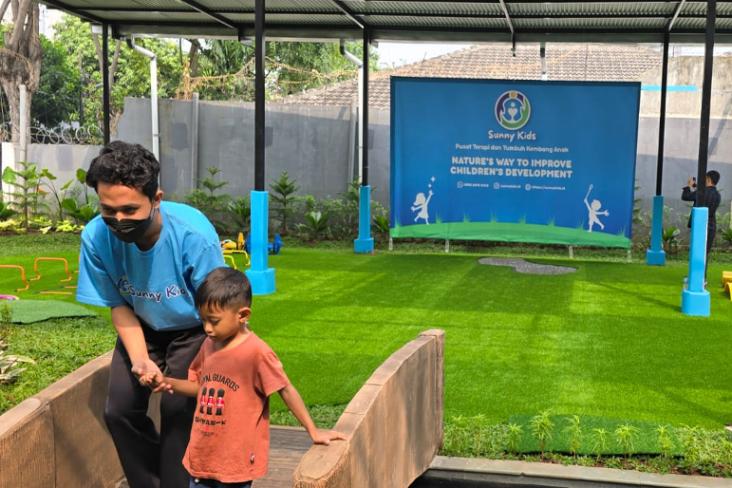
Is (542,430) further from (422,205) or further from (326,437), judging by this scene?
(422,205)

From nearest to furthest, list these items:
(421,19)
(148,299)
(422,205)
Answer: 1. (148,299)
2. (421,19)
3. (422,205)

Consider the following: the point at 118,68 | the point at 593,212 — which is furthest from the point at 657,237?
the point at 118,68

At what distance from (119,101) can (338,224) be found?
2583 centimetres

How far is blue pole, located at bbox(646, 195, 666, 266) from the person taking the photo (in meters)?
13.2

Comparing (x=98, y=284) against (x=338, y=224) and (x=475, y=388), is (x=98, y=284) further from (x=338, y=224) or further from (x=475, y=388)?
(x=338, y=224)

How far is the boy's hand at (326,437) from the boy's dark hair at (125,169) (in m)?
1.05

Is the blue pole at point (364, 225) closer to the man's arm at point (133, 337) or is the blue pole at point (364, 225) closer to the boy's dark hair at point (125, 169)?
the man's arm at point (133, 337)

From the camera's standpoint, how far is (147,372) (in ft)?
10.2

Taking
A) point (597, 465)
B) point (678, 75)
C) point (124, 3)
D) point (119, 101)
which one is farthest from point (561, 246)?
point (119, 101)

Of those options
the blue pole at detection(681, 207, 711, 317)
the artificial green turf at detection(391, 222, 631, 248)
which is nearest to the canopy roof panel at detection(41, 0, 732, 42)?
the artificial green turf at detection(391, 222, 631, 248)

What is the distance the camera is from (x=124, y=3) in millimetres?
13266

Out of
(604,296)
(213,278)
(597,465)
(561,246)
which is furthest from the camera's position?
(561,246)

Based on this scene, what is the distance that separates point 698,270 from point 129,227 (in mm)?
7782

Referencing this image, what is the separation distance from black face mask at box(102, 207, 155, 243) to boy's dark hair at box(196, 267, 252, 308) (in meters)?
0.31
